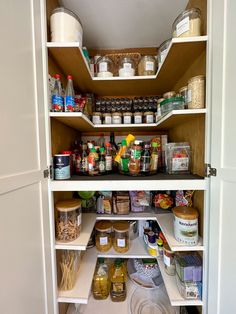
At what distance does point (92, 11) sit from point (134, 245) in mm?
1705

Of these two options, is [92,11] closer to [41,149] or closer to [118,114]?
[118,114]

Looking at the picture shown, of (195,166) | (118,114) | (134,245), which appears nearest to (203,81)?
(195,166)

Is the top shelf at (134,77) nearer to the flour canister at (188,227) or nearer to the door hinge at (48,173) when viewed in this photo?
the door hinge at (48,173)

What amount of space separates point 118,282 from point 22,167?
3.94 ft

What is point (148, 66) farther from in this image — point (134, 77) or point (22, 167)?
point (22, 167)

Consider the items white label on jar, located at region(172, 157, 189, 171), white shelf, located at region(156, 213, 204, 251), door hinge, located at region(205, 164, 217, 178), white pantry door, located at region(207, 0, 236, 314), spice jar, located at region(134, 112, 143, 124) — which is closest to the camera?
white pantry door, located at region(207, 0, 236, 314)

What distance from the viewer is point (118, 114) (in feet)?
4.21

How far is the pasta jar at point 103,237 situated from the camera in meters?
1.30

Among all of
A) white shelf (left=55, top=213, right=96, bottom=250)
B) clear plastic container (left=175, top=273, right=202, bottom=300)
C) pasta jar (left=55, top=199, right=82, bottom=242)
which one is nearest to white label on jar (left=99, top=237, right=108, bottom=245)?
white shelf (left=55, top=213, right=96, bottom=250)

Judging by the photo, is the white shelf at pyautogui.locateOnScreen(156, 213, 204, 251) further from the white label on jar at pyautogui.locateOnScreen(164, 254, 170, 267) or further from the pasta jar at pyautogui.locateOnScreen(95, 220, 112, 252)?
the pasta jar at pyautogui.locateOnScreen(95, 220, 112, 252)

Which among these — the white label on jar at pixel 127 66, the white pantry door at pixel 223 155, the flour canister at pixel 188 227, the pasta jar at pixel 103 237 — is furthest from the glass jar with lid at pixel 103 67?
the pasta jar at pixel 103 237

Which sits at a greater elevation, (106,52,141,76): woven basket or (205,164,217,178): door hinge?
(106,52,141,76): woven basket

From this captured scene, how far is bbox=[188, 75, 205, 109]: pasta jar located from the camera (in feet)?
2.70

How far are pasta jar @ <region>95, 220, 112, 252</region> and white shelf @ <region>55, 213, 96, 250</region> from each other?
119mm
